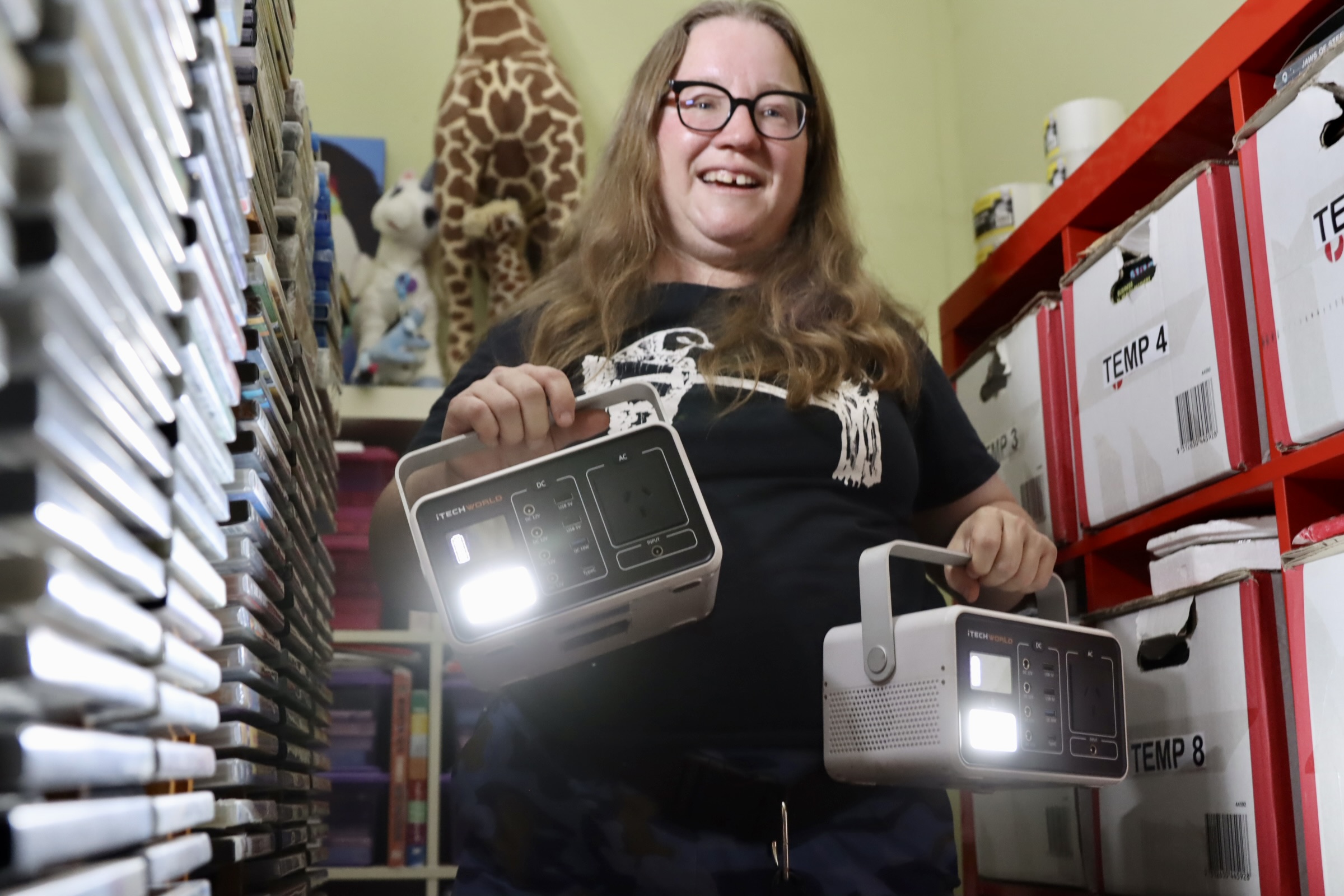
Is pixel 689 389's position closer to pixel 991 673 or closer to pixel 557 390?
pixel 557 390

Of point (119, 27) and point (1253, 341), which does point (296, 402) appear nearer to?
point (119, 27)

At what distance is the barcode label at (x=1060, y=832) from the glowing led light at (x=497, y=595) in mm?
859

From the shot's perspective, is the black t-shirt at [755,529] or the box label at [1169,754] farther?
the box label at [1169,754]

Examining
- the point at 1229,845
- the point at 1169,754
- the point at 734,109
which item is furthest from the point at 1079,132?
the point at 1229,845

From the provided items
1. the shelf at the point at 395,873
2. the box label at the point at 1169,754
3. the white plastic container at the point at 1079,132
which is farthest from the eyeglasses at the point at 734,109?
the shelf at the point at 395,873

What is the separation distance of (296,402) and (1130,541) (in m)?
0.93

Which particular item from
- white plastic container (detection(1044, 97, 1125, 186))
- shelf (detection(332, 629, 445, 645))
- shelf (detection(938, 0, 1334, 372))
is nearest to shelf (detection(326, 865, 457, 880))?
shelf (detection(332, 629, 445, 645))

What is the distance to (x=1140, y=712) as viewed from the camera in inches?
48.5

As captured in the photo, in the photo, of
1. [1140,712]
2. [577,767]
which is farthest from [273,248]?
[1140,712]

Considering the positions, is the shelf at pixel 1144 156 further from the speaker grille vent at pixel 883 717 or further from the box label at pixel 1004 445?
the speaker grille vent at pixel 883 717

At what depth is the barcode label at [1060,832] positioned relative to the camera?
136 cm

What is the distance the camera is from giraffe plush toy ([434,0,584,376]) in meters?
2.20

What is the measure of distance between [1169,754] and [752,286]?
62 centimetres

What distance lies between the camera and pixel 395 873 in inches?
74.3
